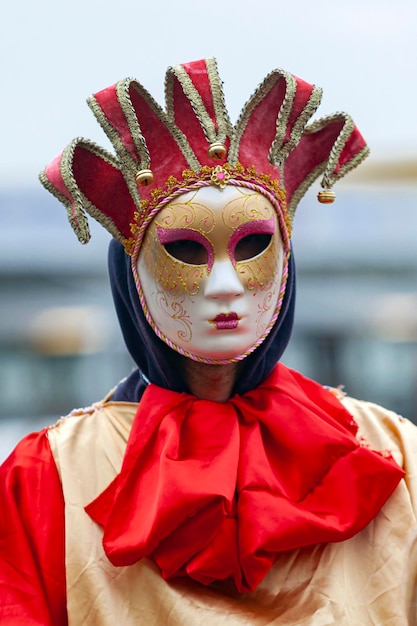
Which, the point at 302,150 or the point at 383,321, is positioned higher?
the point at 302,150

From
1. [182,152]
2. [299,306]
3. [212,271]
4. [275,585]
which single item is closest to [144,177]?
[182,152]

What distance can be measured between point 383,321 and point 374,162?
117cm

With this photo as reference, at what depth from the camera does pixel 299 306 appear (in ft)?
22.1

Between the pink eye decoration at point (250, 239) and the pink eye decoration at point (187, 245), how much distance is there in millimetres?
48

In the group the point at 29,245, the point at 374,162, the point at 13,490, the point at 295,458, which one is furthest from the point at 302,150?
the point at 29,245

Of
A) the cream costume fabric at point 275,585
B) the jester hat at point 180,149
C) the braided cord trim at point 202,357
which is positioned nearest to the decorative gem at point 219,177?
the jester hat at point 180,149

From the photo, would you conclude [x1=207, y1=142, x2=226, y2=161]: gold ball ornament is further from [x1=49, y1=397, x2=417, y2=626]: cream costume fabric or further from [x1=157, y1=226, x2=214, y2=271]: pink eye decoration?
[x1=49, y1=397, x2=417, y2=626]: cream costume fabric

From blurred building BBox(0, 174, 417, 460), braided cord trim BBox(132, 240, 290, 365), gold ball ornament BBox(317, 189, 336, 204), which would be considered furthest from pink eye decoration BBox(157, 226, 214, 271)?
blurred building BBox(0, 174, 417, 460)

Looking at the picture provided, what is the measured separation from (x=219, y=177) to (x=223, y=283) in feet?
0.71

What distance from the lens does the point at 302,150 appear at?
1901 millimetres

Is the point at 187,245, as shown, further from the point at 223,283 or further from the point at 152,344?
the point at 152,344

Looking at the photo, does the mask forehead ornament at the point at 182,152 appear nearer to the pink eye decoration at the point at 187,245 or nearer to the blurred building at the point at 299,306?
the pink eye decoration at the point at 187,245

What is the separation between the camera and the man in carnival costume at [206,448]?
167cm

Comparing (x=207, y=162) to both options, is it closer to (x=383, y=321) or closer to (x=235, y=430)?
(x=235, y=430)
